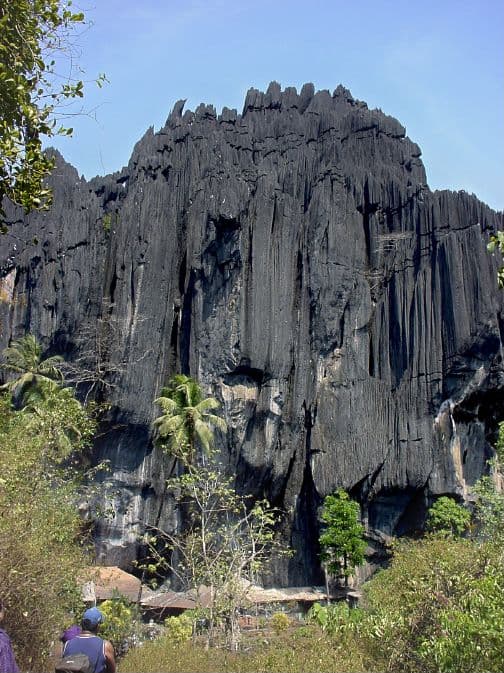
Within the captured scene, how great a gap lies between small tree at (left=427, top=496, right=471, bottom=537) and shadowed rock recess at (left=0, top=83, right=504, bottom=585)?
4.34ft

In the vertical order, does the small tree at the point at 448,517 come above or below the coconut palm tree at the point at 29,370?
below

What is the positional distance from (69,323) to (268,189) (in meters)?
13.9

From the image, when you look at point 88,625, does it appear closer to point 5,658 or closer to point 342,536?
point 5,658

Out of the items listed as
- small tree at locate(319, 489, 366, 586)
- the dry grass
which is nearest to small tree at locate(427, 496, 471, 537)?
small tree at locate(319, 489, 366, 586)

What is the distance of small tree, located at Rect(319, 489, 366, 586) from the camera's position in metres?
32.3

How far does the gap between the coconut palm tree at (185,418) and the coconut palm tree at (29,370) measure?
5877 millimetres

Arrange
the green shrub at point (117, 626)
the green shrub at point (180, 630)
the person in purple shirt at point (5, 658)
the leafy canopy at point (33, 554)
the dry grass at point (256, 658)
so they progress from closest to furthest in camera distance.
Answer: the person in purple shirt at point (5, 658) → the leafy canopy at point (33, 554) → the dry grass at point (256, 658) → the green shrub at point (117, 626) → the green shrub at point (180, 630)

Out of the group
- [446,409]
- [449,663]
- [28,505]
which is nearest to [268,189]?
[446,409]

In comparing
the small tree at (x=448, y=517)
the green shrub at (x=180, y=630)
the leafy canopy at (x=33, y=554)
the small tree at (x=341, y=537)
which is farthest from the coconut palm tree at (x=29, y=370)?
the small tree at (x=448, y=517)

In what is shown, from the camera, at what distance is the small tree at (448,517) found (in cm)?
3281

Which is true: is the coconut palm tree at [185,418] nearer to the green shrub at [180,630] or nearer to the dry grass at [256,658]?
the green shrub at [180,630]

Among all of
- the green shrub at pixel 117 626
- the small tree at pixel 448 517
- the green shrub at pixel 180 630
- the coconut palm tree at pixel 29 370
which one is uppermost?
the coconut palm tree at pixel 29 370

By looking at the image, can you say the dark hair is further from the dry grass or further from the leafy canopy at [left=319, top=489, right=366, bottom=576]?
the leafy canopy at [left=319, top=489, right=366, bottom=576]

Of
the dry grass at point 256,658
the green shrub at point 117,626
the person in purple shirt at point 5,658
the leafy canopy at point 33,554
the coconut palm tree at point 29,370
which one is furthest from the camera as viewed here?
the coconut palm tree at point 29,370
